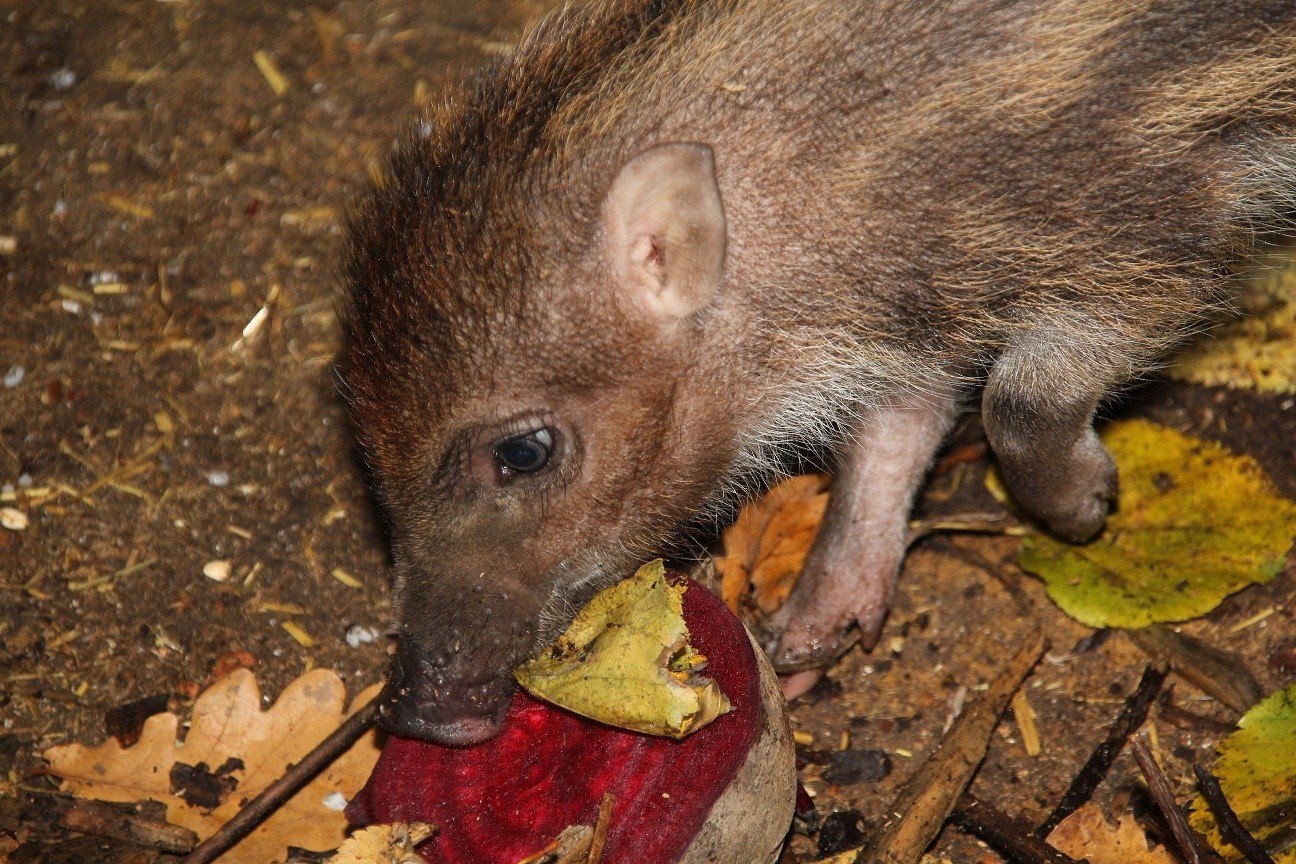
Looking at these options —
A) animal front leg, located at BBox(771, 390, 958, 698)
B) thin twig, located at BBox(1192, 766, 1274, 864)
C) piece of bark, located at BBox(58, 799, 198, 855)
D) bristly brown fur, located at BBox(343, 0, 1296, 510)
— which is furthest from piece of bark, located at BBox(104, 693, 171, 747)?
thin twig, located at BBox(1192, 766, 1274, 864)

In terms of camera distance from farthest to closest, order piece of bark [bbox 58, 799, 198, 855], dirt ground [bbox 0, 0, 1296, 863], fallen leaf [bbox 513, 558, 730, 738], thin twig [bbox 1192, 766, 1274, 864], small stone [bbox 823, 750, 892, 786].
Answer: dirt ground [bbox 0, 0, 1296, 863]
small stone [bbox 823, 750, 892, 786]
piece of bark [bbox 58, 799, 198, 855]
thin twig [bbox 1192, 766, 1274, 864]
fallen leaf [bbox 513, 558, 730, 738]

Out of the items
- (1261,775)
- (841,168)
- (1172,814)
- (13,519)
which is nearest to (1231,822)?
(1172,814)

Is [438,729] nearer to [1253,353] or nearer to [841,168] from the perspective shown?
[841,168]

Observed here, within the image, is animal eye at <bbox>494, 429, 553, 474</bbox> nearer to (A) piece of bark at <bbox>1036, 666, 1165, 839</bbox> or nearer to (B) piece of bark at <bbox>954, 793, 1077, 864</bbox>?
(B) piece of bark at <bbox>954, 793, 1077, 864</bbox>

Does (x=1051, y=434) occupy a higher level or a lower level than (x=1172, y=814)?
A: higher

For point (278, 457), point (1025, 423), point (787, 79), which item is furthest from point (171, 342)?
point (1025, 423)

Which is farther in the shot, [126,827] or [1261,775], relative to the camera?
[126,827]

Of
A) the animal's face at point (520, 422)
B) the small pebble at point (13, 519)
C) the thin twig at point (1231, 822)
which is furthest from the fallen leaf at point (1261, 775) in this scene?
the small pebble at point (13, 519)
